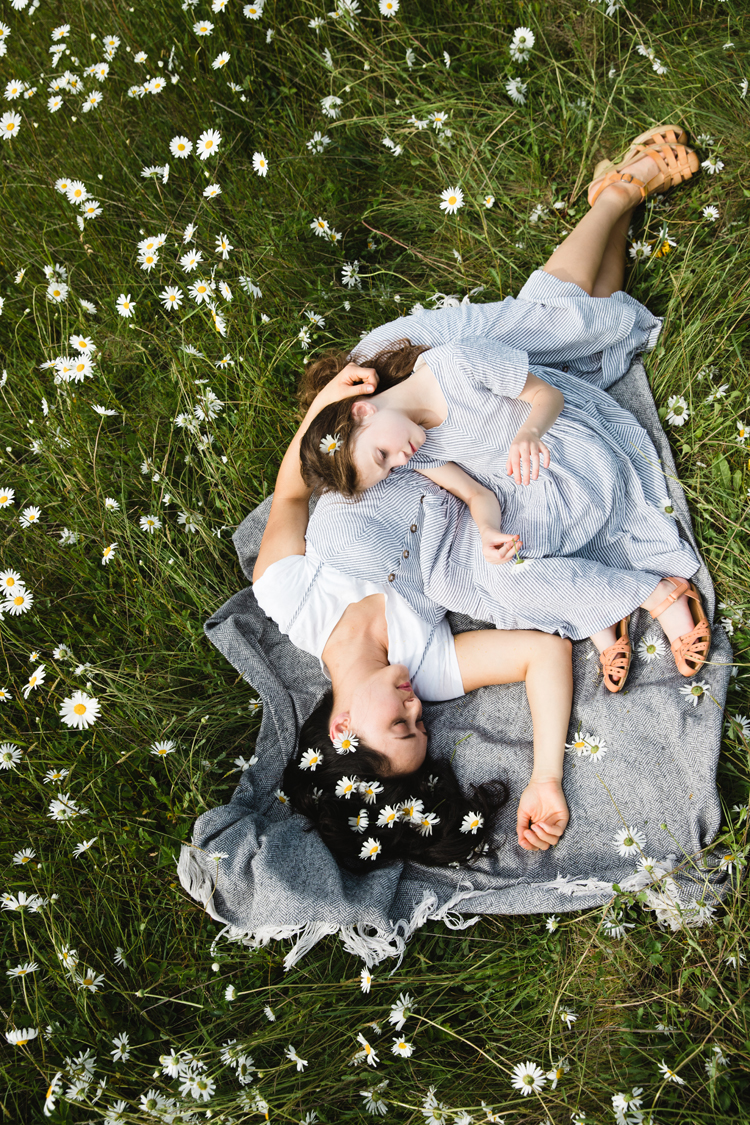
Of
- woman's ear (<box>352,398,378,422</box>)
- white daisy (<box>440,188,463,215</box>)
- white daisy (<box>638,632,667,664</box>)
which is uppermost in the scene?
white daisy (<box>440,188,463,215</box>)

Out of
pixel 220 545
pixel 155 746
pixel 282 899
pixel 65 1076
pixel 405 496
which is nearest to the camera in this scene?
pixel 65 1076

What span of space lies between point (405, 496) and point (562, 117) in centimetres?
203

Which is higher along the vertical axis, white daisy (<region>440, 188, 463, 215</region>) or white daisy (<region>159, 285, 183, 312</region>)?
white daisy (<region>159, 285, 183, 312</region>)

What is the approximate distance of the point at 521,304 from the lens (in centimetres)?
303

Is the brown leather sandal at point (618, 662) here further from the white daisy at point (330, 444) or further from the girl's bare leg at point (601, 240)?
the girl's bare leg at point (601, 240)

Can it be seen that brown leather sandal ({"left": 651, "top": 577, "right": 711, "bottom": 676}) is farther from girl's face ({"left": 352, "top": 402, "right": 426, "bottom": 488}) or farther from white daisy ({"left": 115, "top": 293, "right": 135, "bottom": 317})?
white daisy ({"left": 115, "top": 293, "right": 135, "bottom": 317})

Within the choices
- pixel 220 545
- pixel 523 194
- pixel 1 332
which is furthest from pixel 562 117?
pixel 1 332

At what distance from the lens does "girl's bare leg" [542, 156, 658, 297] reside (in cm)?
310

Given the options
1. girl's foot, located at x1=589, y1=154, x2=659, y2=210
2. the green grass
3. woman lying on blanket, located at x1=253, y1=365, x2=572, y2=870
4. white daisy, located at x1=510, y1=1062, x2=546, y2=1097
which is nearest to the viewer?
white daisy, located at x1=510, y1=1062, x2=546, y2=1097

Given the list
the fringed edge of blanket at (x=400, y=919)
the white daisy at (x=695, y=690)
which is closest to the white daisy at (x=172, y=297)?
the fringed edge of blanket at (x=400, y=919)

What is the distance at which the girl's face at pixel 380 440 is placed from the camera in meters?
2.59

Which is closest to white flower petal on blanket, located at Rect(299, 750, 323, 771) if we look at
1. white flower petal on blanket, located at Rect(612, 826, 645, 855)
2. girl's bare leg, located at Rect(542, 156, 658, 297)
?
Answer: white flower petal on blanket, located at Rect(612, 826, 645, 855)

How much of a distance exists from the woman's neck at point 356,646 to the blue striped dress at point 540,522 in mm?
137

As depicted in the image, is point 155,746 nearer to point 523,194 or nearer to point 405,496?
point 405,496
